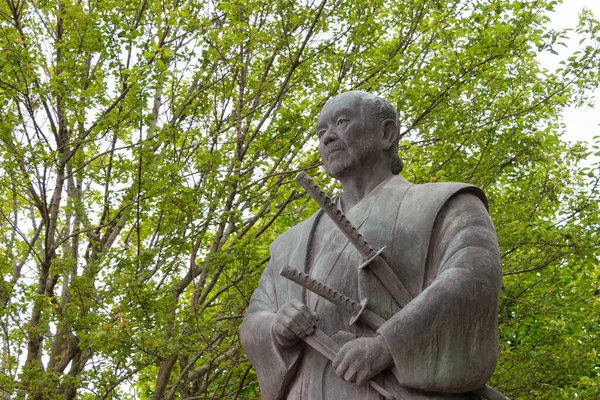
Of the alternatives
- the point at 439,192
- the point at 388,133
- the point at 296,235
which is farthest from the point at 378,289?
the point at 388,133

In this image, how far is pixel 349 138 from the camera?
5.44m

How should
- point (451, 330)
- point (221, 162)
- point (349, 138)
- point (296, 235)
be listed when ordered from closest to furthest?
point (451, 330), point (349, 138), point (296, 235), point (221, 162)

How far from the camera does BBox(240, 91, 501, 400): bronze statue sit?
4594 mm

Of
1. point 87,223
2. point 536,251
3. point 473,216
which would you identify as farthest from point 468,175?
point 473,216

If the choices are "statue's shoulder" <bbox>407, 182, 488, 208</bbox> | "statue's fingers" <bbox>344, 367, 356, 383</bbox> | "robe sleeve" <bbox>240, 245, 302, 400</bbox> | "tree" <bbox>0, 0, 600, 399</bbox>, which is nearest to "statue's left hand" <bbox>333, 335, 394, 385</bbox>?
"statue's fingers" <bbox>344, 367, 356, 383</bbox>

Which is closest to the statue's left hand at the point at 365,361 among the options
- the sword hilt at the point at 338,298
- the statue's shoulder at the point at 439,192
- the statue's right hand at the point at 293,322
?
the sword hilt at the point at 338,298

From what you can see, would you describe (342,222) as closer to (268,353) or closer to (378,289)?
(378,289)

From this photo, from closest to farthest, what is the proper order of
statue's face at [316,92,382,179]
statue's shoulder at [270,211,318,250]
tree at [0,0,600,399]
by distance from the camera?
1. statue's face at [316,92,382,179]
2. statue's shoulder at [270,211,318,250]
3. tree at [0,0,600,399]

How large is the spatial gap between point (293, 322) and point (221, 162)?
7.26m

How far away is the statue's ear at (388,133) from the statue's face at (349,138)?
0.04 meters

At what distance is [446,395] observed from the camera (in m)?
4.64

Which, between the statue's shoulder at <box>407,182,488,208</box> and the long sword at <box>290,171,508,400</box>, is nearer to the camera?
the long sword at <box>290,171,508,400</box>

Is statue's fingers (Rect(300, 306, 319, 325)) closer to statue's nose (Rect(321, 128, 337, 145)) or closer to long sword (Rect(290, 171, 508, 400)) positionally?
long sword (Rect(290, 171, 508, 400))

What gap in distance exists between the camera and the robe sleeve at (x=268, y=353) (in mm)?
5105
